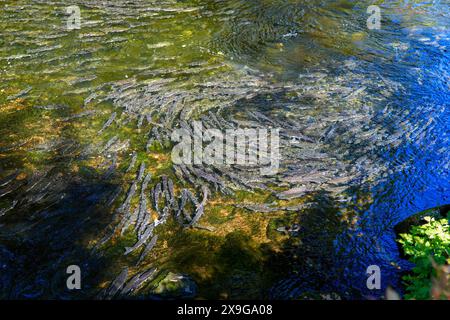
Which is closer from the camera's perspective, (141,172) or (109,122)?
(141,172)

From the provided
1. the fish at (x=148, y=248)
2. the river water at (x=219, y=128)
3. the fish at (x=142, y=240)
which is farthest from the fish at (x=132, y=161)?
the fish at (x=148, y=248)

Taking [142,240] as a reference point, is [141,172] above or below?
above

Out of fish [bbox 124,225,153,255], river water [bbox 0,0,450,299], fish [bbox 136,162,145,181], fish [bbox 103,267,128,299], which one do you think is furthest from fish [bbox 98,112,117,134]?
fish [bbox 103,267,128,299]

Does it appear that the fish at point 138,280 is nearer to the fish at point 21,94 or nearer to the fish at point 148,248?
the fish at point 148,248

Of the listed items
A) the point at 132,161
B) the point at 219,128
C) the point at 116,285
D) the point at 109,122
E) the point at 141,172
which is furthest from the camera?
the point at 109,122

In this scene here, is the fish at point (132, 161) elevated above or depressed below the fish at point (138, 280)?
above

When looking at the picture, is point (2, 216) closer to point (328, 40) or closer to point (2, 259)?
point (2, 259)

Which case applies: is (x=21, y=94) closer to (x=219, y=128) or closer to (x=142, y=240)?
(x=219, y=128)

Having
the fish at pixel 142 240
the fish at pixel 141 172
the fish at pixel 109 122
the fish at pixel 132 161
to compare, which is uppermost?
the fish at pixel 109 122

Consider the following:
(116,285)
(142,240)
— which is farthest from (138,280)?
(142,240)
